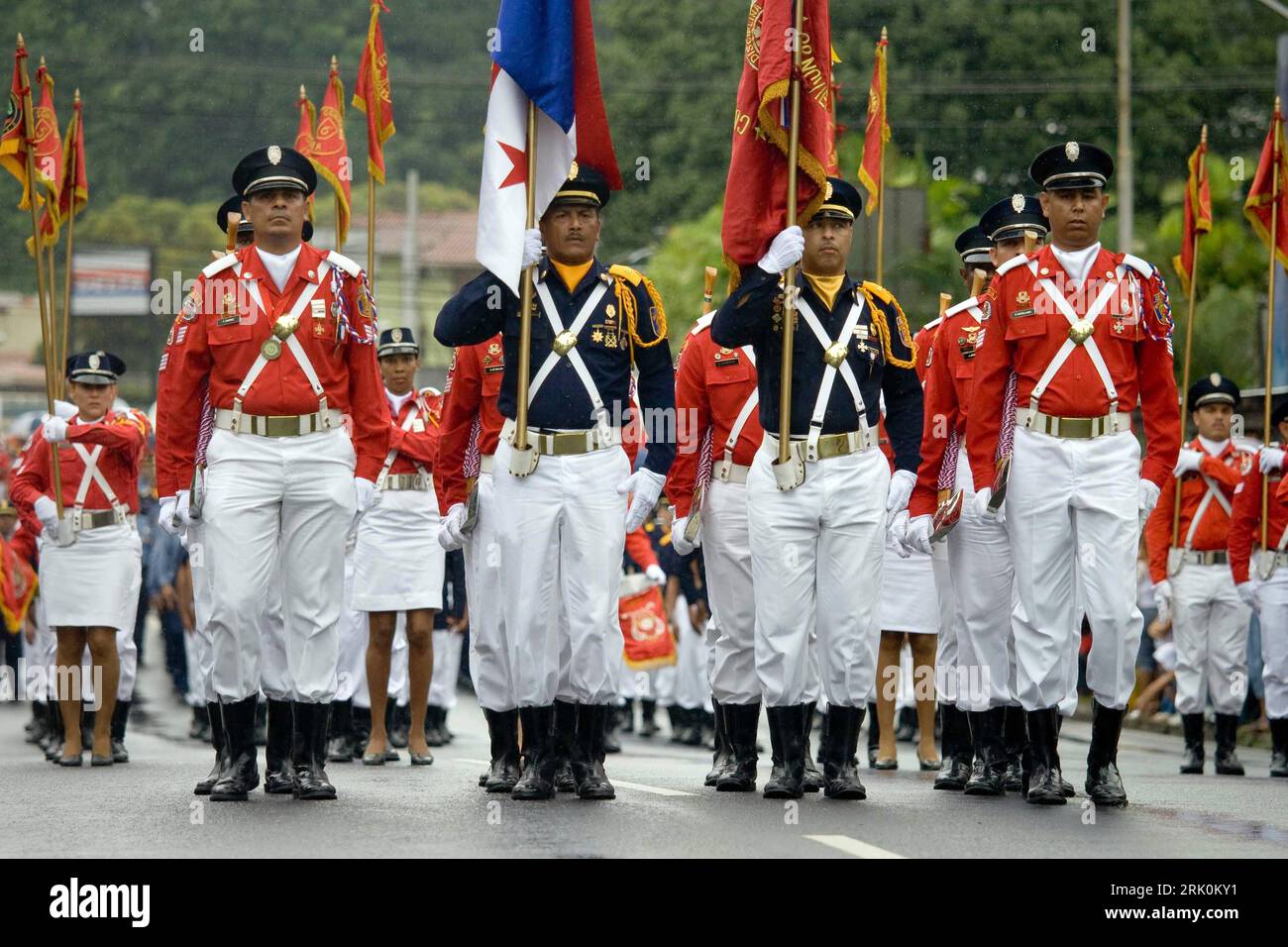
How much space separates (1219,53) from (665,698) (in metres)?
27.5

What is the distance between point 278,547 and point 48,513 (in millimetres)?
4893

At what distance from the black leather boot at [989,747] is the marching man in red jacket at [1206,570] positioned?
4383mm

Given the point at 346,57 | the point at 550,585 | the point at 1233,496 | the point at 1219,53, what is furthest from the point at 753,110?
the point at 346,57

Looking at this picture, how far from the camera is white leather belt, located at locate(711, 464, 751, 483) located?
11.7 m

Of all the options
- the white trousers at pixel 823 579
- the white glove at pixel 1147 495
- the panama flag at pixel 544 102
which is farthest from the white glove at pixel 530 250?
the white glove at pixel 1147 495

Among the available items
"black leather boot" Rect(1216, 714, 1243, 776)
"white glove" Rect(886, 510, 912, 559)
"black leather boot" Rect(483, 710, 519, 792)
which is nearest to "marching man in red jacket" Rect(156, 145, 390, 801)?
"black leather boot" Rect(483, 710, 519, 792)

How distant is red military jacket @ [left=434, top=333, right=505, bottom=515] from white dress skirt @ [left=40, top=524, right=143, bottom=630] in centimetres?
425

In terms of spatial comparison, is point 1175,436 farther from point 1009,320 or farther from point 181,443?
point 181,443

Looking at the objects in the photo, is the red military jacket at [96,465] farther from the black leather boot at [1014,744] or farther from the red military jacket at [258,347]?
the black leather boot at [1014,744]

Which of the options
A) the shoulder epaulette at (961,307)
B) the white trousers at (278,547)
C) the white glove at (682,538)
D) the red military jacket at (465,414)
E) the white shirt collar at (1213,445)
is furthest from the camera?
the white shirt collar at (1213,445)

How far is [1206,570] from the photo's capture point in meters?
15.6

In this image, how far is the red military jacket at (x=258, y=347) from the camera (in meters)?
10.2

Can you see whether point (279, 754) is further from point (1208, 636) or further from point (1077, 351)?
point (1208, 636)

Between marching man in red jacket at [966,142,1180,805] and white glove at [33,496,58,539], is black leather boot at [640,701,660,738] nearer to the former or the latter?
white glove at [33,496,58,539]
